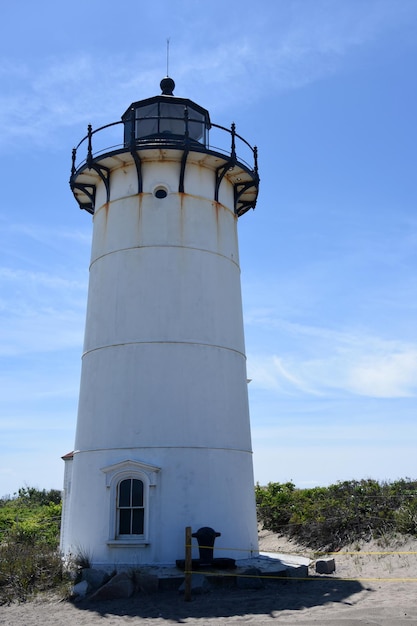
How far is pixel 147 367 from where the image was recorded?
14.0 metres

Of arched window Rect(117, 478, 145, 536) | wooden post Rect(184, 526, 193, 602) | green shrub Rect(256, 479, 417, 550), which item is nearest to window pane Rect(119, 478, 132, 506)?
arched window Rect(117, 478, 145, 536)

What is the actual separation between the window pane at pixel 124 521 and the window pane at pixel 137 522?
0.41 feet

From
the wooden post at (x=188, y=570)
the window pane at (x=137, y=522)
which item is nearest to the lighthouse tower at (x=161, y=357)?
the window pane at (x=137, y=522)

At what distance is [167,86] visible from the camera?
16812 millimetres

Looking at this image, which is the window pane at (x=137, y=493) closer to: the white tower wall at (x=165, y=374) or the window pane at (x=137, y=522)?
the window pane at (x=137, y=522)

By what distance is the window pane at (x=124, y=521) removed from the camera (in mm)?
13125

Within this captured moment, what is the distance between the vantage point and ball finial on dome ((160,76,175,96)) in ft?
55.1

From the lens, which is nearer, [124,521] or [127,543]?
[127,543]

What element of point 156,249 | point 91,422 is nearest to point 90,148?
point 156,249

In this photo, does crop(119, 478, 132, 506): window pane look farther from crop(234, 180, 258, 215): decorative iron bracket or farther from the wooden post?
crop(234, 180, 258, 215): decorative iron bracket

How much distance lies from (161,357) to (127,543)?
13.8ft

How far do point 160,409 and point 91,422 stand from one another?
6.21 ft

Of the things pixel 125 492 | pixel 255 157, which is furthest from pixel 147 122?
pixel 125 492

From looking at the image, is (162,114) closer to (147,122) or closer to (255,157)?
(147,122)
